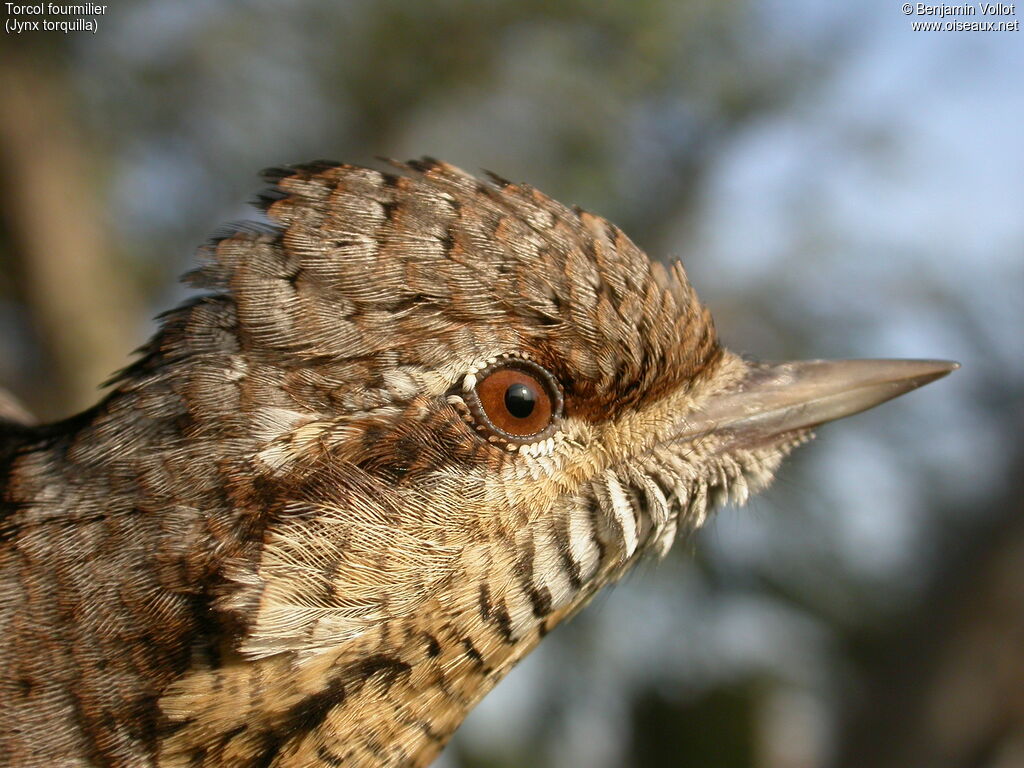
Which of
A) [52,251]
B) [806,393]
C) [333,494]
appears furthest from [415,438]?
[52,251]

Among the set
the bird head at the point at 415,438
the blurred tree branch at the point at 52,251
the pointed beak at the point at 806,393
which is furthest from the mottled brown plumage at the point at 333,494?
the blurred tree branch at the point at 52,251

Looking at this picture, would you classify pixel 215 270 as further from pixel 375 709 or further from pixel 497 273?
pixel 375 709

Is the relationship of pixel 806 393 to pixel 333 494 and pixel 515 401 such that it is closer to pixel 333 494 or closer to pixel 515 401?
pixel 515 401

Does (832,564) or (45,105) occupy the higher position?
(45,105)

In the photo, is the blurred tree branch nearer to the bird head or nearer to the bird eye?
the bird head

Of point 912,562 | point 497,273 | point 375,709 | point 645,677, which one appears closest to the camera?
point 375,709

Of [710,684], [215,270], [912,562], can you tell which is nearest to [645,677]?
[710,684]

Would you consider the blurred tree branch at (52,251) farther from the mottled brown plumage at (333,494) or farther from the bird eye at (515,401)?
the bird eye at (515,401)

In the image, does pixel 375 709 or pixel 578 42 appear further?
pixel 578 42

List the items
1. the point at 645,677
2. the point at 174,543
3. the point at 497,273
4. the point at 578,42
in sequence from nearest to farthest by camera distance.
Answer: the point at 174,543 < the point at 497,273 < the point at 645,677 < the point at 578,42
